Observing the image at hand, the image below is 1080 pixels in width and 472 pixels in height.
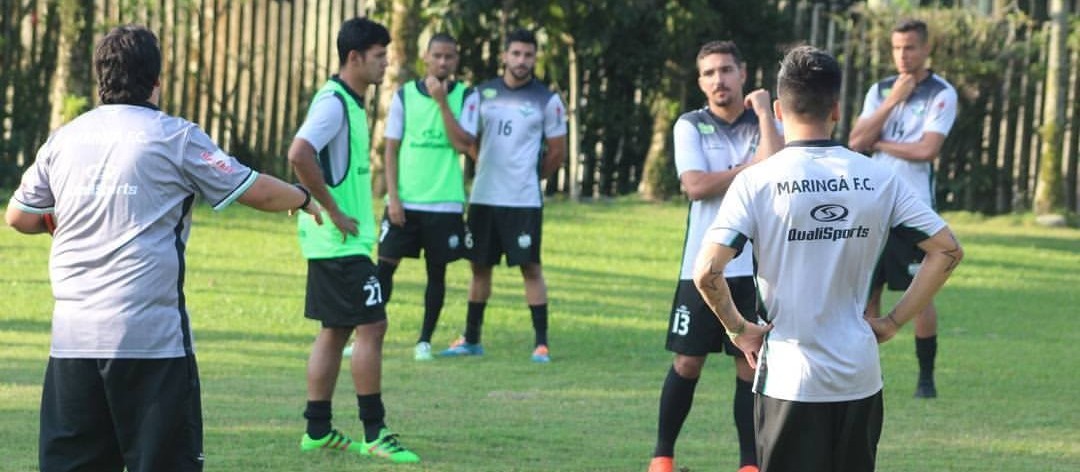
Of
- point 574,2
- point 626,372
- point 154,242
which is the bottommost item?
point 626,372

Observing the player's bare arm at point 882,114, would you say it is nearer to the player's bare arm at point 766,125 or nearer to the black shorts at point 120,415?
the player's bare arm at point 766,125

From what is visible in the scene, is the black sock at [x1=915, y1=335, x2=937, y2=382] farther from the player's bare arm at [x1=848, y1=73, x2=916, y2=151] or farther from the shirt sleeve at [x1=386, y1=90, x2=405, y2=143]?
the shirt sleeve at [x1=386, y1=90, x2=405, y2=143]

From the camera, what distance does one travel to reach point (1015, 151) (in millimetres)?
20969

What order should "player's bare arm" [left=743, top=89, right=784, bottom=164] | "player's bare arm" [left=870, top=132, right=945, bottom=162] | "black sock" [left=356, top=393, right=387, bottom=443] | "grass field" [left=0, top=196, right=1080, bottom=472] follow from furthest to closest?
"player's bare arm" [left=870, top=132, right=945, bottom=162] < "grass field" [left=0, top=196, right=1080, bottom=472] < "black sock" [left=356, top=393, right=387, bottom=443] < "player's bare arm" [left=743, top=89, right=784, bottom=164]

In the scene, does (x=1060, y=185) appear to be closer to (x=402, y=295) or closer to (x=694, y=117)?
(x=402, y=295)

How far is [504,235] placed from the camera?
36.6ft

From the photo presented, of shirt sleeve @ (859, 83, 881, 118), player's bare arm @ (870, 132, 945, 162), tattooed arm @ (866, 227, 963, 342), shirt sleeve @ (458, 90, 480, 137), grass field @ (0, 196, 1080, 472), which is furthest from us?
shirt sleeve @ (458, 90, 480, 137)

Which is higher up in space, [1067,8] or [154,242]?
[1067,8]

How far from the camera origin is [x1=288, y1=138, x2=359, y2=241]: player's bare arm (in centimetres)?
752

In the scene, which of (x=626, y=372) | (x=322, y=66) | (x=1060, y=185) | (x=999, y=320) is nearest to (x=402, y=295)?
(x=626, y=372)

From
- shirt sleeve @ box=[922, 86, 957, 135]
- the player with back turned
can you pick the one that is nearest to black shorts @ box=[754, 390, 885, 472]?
the player with back turned

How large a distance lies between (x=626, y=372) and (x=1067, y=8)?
11.3 metres

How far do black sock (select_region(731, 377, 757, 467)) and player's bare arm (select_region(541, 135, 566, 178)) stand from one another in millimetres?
4031

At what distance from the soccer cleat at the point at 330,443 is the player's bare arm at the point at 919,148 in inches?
140
